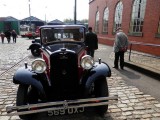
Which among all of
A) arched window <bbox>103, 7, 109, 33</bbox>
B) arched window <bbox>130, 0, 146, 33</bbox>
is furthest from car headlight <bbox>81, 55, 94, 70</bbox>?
arched window <bbox>103, 7, 109, 33</bbox>

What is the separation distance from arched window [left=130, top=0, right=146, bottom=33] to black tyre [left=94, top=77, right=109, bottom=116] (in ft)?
35.5

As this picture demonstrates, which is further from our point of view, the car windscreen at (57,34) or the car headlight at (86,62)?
the car windscreen at (57,34)

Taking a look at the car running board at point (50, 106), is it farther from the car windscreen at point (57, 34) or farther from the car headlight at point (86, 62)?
the car windscreen at point (57, 34)

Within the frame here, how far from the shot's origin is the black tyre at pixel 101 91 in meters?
3.78

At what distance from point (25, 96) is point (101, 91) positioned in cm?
158

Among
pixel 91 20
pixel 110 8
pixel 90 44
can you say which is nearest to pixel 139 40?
pixel 90 44

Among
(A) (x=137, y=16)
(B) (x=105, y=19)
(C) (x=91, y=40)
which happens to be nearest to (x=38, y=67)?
(C) (x=91, y=40)

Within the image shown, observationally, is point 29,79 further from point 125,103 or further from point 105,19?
point 105,19

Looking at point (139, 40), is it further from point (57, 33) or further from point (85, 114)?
point (85, 114)

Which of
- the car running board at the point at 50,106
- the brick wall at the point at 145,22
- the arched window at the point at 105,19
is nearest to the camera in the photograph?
the car running board at the point at 50,106

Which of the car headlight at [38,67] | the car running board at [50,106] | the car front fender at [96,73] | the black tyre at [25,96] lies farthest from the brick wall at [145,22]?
the black tyre at [25,96]

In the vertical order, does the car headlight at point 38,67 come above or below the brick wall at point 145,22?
below

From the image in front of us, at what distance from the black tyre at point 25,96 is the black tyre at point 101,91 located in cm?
132

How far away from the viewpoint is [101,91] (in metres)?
3.78
